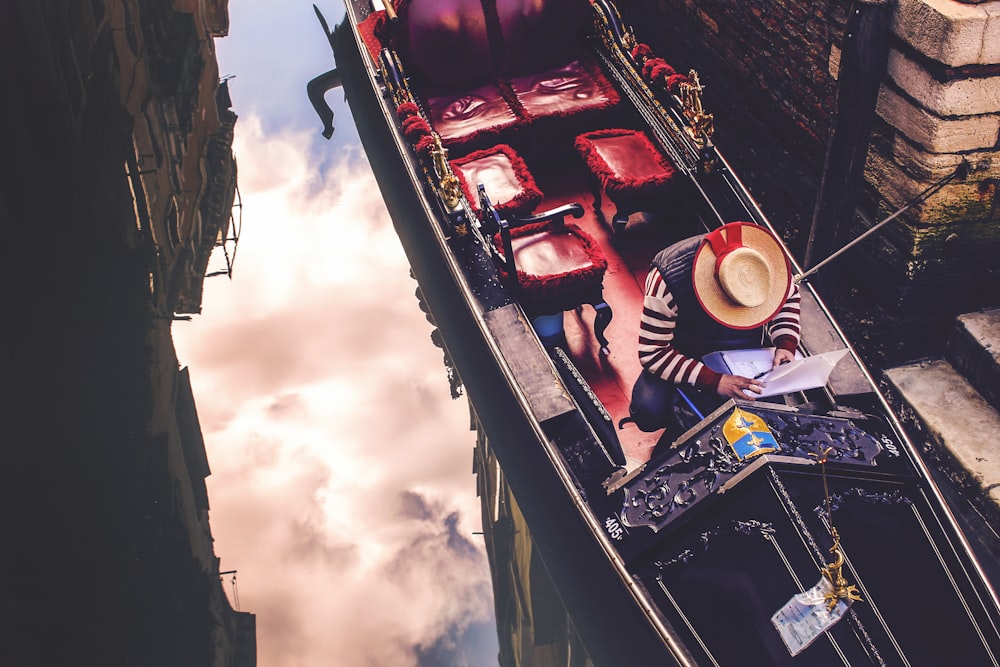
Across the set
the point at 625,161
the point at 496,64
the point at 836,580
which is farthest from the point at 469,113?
the point at 836,580

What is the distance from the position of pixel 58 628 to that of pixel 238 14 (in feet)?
20.0

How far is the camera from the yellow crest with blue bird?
2.90 metres

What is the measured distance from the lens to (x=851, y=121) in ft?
13.2

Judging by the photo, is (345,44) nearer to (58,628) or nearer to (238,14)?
(238,14)

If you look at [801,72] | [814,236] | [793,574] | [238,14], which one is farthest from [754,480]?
[238,14]

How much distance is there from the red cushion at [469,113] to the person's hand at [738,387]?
7.03 feet

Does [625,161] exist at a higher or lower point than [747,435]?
higher

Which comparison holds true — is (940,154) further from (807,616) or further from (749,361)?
(807,616)

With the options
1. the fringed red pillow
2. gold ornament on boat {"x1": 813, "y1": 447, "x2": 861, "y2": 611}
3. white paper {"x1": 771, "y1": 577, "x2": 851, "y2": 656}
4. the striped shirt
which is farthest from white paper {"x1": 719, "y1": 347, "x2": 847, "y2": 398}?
the fringed red pillow

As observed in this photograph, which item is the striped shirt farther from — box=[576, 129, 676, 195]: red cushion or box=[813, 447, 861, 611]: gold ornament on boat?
box=[576, 129, 676, 195]: red cushion

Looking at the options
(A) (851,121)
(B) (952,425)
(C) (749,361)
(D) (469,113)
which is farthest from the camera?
(D) (469,113)

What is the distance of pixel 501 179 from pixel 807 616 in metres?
2.45

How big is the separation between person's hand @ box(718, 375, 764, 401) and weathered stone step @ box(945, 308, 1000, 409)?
134cm

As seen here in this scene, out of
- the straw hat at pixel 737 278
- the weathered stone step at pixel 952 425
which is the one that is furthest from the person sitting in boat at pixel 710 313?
the weathered stone step at pixel 952 425
